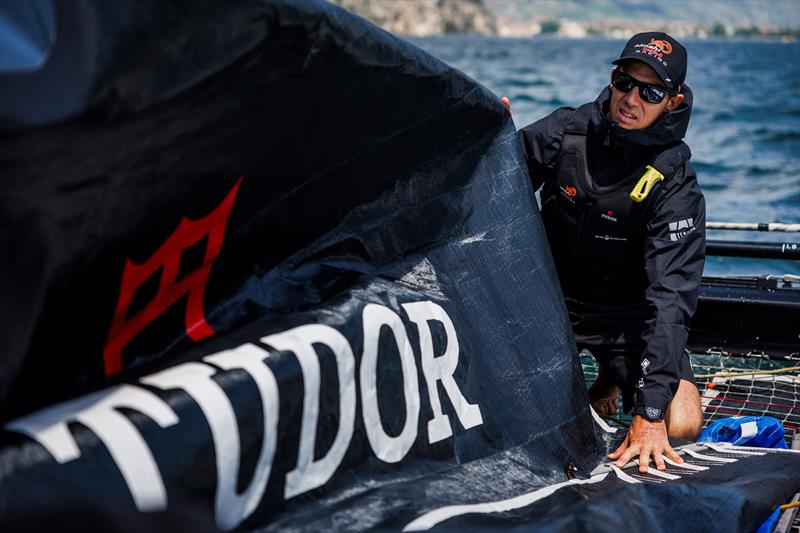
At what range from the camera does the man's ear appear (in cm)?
Answer: 334

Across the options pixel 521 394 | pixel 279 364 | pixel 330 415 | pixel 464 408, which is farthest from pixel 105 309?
pixel 521 394

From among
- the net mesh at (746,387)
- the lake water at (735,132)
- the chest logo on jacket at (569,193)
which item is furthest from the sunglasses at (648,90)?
the lake water at (735,132)

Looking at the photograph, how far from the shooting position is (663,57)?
328cm

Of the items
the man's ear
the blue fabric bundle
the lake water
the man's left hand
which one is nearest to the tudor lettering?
the man's left hand

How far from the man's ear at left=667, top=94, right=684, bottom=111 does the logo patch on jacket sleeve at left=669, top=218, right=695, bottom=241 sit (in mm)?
435

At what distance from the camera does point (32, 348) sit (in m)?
1.63

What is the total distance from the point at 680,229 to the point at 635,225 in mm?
194

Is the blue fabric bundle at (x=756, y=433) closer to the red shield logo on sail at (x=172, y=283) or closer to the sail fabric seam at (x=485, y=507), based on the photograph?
the sail fabric seam at (x=485, y=507)

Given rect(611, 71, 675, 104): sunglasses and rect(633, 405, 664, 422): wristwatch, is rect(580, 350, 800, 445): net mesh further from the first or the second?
rect(611, 71, 675, 104): sunglasses

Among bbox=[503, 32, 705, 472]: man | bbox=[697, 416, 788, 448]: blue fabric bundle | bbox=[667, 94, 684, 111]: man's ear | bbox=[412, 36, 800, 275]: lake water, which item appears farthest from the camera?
bbox=[412, 36, 800, 275]: lake water

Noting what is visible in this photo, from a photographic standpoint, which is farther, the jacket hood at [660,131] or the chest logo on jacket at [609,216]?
the chest logo on jacket at [609,216]

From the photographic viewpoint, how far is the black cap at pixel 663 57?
3264 mm

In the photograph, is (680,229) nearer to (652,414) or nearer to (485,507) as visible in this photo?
(652,414)

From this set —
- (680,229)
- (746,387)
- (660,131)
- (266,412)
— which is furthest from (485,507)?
(746,387)
